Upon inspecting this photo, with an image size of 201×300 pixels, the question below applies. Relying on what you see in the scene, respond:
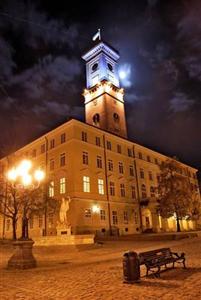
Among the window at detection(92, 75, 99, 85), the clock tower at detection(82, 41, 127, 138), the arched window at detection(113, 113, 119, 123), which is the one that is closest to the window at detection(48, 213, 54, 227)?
the clock tower at detection(82, 41, 127, 138)

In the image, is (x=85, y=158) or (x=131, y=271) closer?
(x=131, y=271)

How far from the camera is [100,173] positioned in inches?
1591

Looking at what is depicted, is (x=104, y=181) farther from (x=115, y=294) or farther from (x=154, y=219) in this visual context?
(x=115, y=294)

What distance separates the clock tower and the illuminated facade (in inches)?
8.6

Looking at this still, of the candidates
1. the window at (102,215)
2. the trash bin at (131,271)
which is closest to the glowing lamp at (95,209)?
the window at (102,215)

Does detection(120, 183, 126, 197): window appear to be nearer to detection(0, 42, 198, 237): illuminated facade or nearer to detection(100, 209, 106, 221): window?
detection(0, 42, 198, 237): illuminated facade

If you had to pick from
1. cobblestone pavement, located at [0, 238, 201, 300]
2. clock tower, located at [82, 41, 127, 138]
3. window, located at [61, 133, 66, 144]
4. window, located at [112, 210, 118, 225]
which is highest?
clock tower, located at [82, 41, 127, 138]

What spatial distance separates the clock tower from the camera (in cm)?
5431

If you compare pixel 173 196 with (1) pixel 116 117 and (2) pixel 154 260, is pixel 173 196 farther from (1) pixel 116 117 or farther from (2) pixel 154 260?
(2) pixel 154 260

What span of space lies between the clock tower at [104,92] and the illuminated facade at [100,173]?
0.72 feet

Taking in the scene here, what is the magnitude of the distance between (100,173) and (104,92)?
21.2m

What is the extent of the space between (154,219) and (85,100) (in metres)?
29.7

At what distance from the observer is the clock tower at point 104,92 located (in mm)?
54312

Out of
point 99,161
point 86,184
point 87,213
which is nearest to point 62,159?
point 86,184
